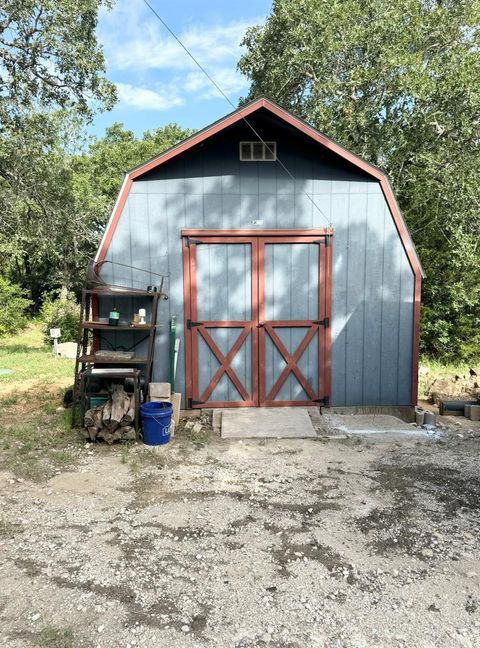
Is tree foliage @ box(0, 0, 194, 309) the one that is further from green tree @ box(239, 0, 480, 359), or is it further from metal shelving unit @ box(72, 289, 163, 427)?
metal shelving unit @ box(72, 289, 163, 427)

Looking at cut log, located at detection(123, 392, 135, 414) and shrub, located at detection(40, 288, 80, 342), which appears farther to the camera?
shrub, located at detection(40, 288, 80, 342)

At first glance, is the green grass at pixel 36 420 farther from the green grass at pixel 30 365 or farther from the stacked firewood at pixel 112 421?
the stacked firewood at pixel 112 421

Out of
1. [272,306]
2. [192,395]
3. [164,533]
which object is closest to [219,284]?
[272,306]

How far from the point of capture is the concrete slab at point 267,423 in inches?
219

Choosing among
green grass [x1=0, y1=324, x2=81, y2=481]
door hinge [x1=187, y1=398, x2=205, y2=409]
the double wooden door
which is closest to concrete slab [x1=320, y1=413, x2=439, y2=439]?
the double wooden door

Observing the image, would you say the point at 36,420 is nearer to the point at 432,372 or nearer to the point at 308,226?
the point at 308,226

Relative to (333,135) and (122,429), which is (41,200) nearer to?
(333,135)

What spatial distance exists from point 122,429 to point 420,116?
35.3ft

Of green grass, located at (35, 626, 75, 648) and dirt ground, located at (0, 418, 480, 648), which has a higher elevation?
dirt ground, located at (0, 418, 480, 648)

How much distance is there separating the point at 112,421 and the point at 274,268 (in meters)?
2.97

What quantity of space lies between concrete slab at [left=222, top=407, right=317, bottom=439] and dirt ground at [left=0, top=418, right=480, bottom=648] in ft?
2.11

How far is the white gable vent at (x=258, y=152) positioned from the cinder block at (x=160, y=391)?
3.25 m

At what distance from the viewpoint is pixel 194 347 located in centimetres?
634

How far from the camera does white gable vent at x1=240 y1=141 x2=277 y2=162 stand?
6184 millimetres
